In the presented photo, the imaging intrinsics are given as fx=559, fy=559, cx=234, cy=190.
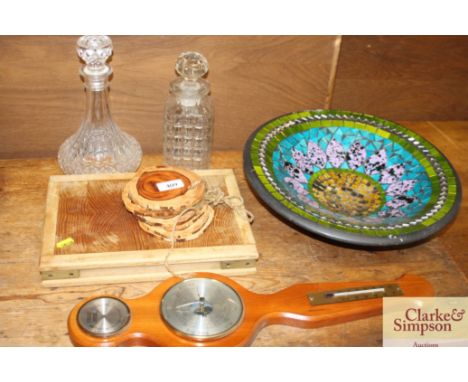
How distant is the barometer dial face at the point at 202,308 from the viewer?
83cm

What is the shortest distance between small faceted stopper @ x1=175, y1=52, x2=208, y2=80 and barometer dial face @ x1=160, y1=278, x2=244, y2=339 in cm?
43

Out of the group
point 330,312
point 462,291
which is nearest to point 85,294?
point 330,312

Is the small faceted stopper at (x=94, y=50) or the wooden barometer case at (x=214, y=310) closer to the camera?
the wooden barometer case at (x=214, y=310)

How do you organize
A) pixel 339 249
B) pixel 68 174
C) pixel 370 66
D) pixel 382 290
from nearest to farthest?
1. pixel 382 290
2. pixel 339 249
3. pixel 68 174
4. pixel 370 66

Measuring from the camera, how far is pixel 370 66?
1.38m

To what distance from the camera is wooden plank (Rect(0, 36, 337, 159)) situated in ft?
3.70

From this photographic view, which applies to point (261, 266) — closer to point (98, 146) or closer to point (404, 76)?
point (98, 146)

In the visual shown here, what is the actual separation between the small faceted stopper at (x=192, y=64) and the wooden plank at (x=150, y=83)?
0.21 ft

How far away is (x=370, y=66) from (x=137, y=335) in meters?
0.90

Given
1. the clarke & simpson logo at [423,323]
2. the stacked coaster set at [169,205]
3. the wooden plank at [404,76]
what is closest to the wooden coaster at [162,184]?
the stacked coaster set at [169,205]

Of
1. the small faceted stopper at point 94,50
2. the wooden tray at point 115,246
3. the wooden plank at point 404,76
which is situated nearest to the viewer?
the wooden tray at point 115,246

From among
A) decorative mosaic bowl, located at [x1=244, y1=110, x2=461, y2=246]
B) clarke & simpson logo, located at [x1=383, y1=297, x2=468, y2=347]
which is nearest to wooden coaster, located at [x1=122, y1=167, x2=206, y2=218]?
decorative mosaic bowl, located at [x1=244, y1=110, x2=461, y2=246]

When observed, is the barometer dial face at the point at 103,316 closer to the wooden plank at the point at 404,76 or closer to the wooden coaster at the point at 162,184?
the wooden coaster at the point at 162,184

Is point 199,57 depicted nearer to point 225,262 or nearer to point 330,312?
point 225,262
